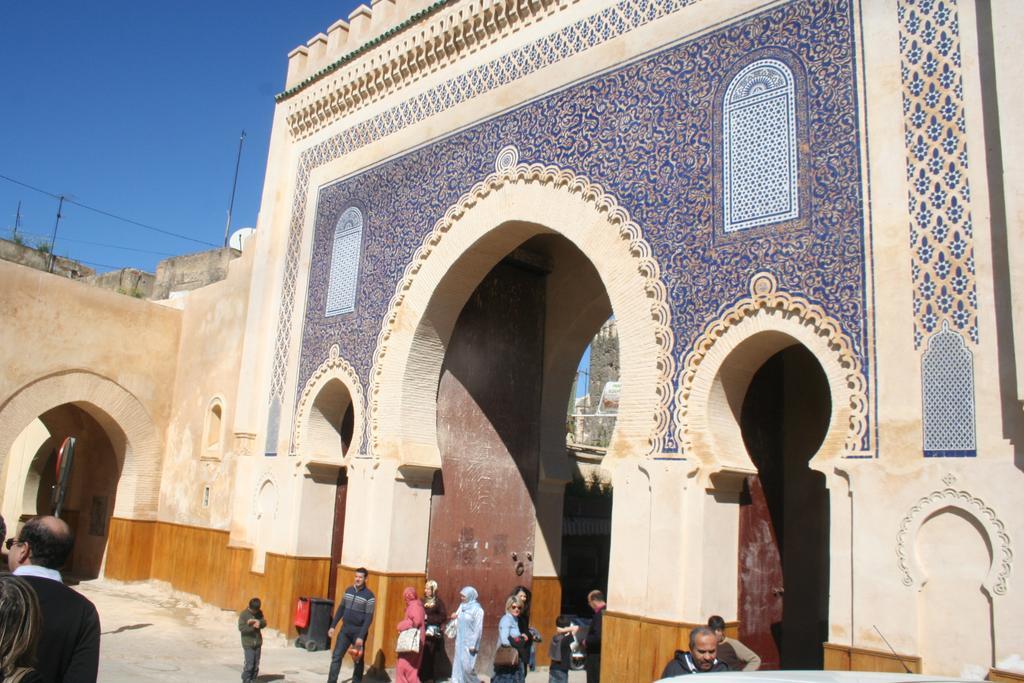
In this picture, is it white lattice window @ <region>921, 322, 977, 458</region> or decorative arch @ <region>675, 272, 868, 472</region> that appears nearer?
white lattice window @ <region>921, 322, 977, 458</region>

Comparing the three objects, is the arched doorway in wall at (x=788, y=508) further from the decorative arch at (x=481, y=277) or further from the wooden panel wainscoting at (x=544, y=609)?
the wooden panel wainscoting at (x=544, y=609)

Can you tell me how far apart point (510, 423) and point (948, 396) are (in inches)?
194

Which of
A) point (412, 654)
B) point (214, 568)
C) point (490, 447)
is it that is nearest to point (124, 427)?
point (214, 568)

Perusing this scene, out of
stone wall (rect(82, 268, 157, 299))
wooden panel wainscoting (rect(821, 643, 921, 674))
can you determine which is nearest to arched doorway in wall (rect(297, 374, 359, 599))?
wooden panel wainscoting (rect(821, 643, 921, 674))

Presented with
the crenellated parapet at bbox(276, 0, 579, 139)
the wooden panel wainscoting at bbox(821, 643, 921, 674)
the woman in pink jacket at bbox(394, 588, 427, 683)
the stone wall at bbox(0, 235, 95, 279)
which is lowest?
the woman in pink jacket at bbox(394, 588, 427, 683)

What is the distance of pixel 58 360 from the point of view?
36.8ft

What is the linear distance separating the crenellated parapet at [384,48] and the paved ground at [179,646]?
584 cm

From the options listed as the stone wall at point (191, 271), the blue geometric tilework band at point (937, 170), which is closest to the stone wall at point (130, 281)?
the stone wall at point (191, 271)

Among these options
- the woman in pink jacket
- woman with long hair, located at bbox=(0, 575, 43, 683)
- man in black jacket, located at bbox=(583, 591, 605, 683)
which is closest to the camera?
woman with long hair, located at bbox=(0, 575, 43, 683)

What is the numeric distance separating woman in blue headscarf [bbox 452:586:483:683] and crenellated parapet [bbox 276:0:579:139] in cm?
503

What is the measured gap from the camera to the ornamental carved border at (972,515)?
14.4 feet

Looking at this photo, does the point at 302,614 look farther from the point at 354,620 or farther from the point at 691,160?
the point at 691,160

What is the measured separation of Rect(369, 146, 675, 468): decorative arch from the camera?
615 cm

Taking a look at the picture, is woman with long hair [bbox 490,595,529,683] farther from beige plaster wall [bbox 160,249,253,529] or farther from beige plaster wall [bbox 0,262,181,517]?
beige plaster wall [bbox 0,262,181,517]
